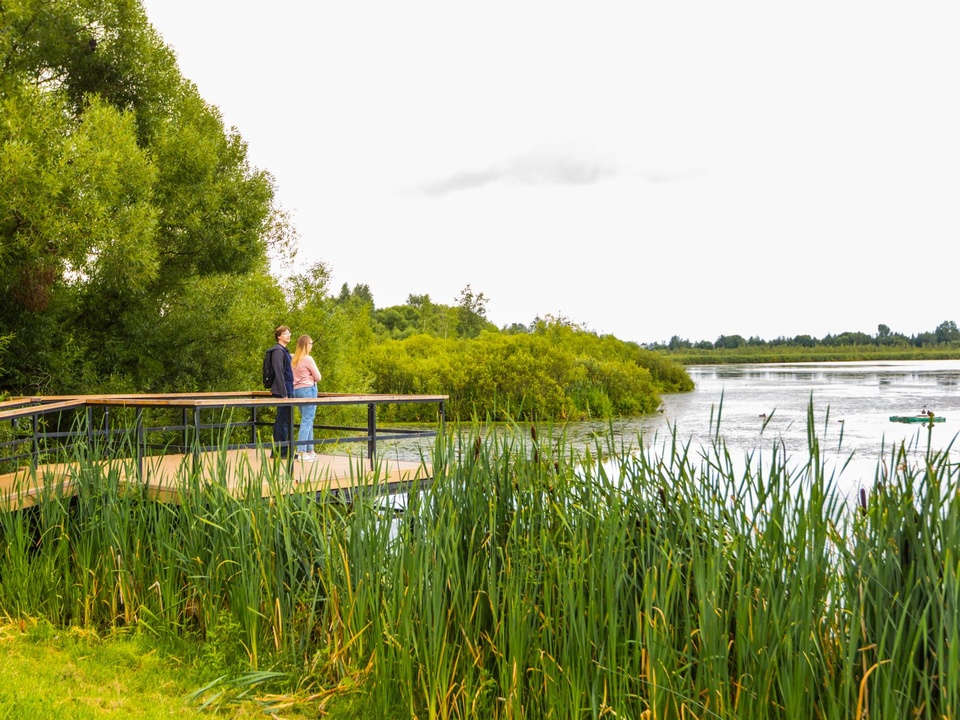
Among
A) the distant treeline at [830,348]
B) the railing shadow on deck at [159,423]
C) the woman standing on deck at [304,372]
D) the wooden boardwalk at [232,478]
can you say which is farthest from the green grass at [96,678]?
the distant treeline at [830,348]

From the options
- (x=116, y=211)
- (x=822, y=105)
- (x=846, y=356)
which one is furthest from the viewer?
(x=846, y=356)

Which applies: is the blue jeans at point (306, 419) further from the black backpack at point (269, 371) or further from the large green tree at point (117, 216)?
the large green tree at point (117, 216)

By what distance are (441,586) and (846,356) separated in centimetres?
8371

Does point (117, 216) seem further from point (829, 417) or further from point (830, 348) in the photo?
point (830, 348)

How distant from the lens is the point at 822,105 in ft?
68.0

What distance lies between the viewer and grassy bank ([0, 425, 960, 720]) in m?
3.03

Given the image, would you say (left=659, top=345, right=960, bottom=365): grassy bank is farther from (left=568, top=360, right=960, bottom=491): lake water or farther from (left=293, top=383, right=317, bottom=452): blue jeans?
(left=293, top=383, right=317, bottom=452): blue jeans

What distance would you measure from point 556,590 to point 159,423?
11992 mm

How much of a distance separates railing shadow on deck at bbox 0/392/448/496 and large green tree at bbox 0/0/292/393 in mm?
962

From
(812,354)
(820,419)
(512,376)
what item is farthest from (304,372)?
(812,354)

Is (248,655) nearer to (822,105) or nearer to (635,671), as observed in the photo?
(635,671)

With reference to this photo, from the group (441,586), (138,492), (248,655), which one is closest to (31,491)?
(138,492)

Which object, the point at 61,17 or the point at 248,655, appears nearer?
the point at 248,655

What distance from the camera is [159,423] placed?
46.6 ft
